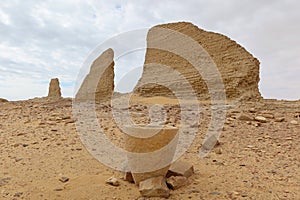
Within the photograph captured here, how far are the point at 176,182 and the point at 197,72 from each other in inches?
408

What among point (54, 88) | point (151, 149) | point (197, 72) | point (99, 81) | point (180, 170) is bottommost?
point (180, 170)

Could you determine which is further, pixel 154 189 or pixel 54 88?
pixel 54 88

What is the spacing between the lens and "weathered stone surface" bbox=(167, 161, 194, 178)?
3.09 metres

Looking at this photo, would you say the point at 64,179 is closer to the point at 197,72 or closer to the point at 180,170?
the point at 180,170

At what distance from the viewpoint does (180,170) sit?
10.3 ft

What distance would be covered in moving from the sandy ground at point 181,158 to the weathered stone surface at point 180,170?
10cm

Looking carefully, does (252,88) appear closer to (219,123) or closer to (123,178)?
(219,123)

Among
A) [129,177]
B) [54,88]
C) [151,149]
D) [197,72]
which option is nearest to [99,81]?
[54,88]

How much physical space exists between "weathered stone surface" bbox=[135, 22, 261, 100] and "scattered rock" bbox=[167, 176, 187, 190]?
8.53 meters

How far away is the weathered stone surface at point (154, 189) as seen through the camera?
8.92ft

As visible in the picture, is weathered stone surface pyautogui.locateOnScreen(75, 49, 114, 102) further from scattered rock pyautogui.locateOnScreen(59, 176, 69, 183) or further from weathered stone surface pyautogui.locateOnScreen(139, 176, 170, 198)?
weathered stone surface pyautogui.locateOnScreen(139, 176, 170, 198)

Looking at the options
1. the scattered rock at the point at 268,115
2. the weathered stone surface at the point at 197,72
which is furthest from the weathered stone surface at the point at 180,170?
the weathered stone surface at the point at 197,72

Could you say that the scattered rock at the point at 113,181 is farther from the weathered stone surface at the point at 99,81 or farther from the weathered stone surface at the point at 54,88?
the weathered stone surface at the point at 54,88

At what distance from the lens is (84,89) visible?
52.7 feet
